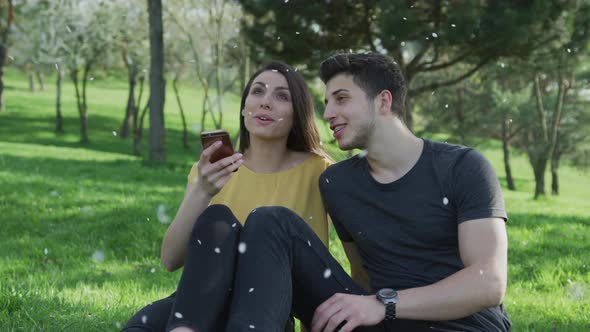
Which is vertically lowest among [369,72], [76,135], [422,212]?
[76,135]

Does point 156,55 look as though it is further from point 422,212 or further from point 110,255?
point 422,212

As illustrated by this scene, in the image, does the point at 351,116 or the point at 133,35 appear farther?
the point at 133,35

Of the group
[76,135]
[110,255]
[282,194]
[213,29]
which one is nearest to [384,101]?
[282,194]

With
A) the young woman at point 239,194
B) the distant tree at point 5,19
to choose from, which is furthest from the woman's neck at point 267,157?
the distant tree at point 5,19

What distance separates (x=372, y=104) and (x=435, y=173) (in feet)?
1.47

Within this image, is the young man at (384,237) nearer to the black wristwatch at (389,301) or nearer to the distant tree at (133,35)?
the black wristwatch at (389,301)

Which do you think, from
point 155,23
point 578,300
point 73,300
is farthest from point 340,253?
point 155,23

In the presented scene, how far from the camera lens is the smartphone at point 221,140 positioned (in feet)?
9.49

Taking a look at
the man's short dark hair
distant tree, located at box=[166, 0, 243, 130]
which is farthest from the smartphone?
distant tree, located at box=[166, 0, 243, 130]

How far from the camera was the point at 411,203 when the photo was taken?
9.03ft

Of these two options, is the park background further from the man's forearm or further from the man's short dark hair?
the man's short dark hair

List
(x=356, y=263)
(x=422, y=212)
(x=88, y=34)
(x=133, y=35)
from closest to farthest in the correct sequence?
1. (x=422, y=212)
2. (x=356, y=263)
3. (x=133, y=35)
4. (x=88, y=34)

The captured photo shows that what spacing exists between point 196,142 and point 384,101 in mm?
35216

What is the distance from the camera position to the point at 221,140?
2.89m
